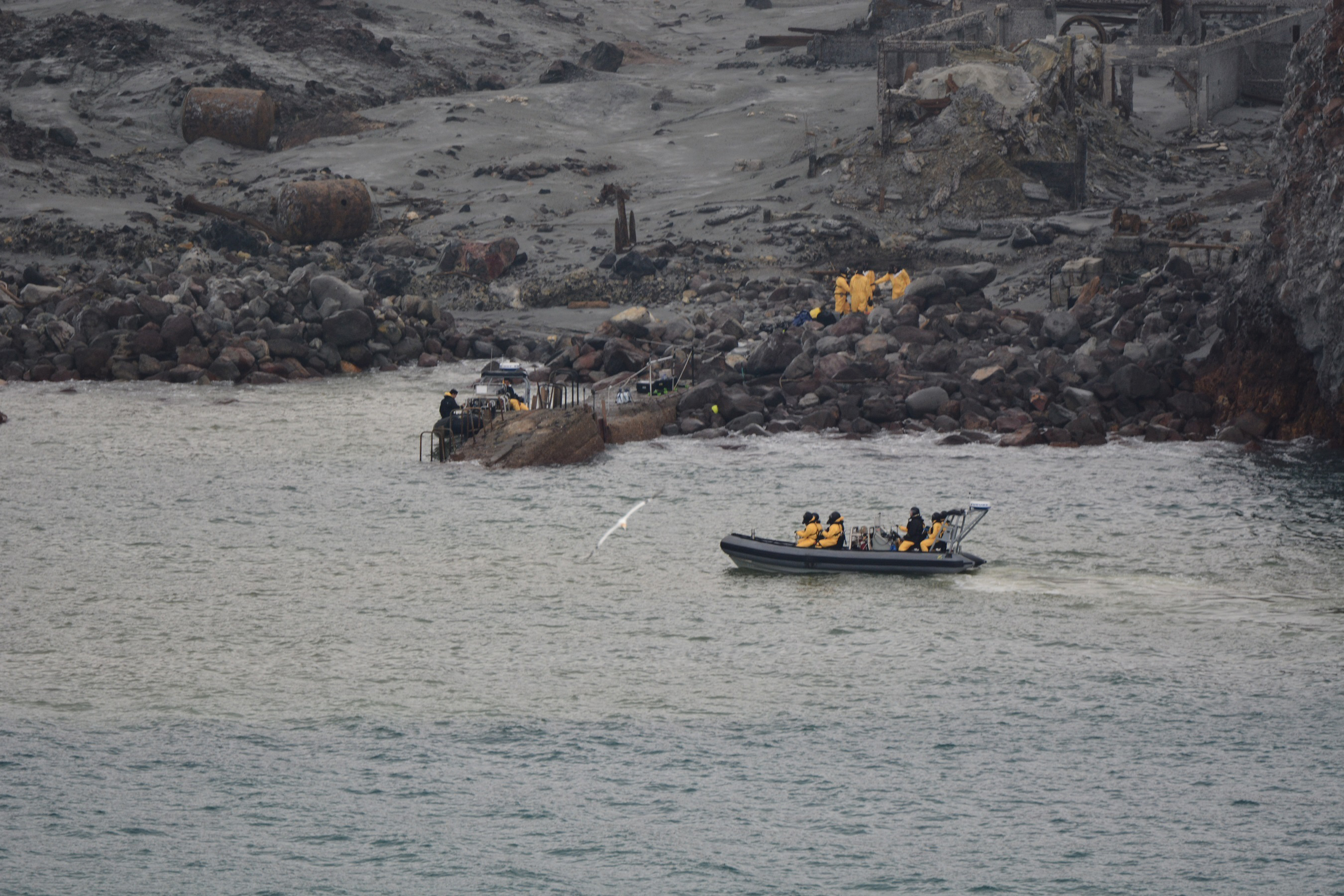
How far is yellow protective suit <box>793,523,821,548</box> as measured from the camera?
30281mm

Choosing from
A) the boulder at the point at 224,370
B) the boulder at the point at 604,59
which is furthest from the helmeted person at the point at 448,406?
the boulder at the point at 604,59

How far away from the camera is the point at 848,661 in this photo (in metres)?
25.8

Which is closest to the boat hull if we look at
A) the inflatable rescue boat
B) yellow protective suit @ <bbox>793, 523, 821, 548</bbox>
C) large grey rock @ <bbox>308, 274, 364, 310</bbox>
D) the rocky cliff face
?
the inflatable rescue boat

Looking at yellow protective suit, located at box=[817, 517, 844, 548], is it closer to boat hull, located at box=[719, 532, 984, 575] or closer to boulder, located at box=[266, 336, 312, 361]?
boat hull, located at box=[719, 532, 984, 575]

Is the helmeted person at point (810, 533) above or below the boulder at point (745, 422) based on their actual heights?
below

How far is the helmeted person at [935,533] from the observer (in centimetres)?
3022

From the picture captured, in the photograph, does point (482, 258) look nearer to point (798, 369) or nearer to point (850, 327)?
point (850, 327)

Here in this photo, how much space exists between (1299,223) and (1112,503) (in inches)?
466

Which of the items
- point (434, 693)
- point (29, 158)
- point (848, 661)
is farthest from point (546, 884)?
point (29, 158)

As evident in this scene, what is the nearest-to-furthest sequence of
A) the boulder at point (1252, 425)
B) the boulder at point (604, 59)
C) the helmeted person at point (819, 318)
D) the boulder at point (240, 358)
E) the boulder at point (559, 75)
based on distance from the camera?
the boulder at point (1252, 425)
the helmeted person at point (819, 318)
the boulder at point (240, 358)
the boulder at point (559, 75)
the boulder at point (604, 59)

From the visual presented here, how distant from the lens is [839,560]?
3014cm

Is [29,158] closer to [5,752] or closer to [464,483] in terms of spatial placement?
[464,483]

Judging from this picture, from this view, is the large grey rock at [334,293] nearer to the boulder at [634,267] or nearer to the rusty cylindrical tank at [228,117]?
the boulder at [634,267]

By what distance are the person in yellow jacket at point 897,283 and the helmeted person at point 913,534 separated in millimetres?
21505
